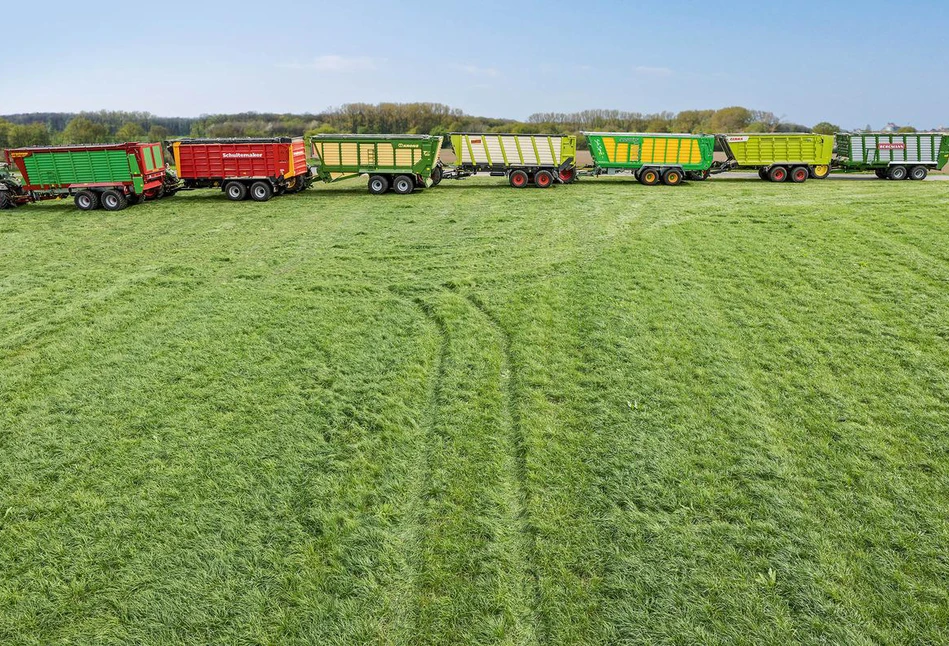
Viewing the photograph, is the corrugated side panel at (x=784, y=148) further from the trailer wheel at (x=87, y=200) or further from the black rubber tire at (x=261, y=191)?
the trailer wheel at (x=87, y=200)

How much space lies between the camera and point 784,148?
23750 millimetres

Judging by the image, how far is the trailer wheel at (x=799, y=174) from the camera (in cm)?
2395

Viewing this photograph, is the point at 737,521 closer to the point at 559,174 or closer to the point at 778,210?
the point at 778,210

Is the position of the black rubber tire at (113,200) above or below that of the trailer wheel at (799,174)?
below

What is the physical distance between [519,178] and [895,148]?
16239mm

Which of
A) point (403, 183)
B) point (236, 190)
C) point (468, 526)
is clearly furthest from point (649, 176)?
point (468, 526)

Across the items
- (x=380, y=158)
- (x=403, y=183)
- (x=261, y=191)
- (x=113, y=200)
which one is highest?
(x=380, y=158)

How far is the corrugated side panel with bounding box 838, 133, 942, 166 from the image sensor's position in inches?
945

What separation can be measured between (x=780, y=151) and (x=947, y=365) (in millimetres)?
19881

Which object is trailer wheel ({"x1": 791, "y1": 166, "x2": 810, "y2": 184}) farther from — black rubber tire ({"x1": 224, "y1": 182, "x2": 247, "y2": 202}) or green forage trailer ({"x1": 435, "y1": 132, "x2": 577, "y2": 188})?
black rubber tire ({"x1": 224, "y1": 182, "x2": 247, "y2": 202})

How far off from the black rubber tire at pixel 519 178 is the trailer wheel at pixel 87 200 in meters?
14.4

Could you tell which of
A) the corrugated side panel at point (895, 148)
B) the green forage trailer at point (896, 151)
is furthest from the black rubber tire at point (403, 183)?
the corrugated side panel at point (895, 148)

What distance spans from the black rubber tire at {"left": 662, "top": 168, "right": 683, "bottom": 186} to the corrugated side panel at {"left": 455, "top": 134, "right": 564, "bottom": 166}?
14.2 feet

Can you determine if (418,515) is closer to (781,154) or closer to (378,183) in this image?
(378,183)
